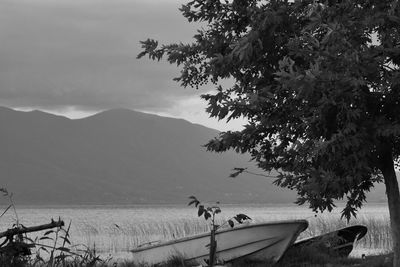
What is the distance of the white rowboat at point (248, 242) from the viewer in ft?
68.2

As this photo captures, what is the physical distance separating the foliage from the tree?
0.03 meters

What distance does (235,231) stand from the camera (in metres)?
20.8

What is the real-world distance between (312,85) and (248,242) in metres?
10.6

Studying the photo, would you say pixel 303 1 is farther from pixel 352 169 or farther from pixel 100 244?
pixel 100 244

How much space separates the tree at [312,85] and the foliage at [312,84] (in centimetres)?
3

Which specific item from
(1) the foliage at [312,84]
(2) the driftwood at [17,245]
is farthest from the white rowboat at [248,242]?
(2) the driftwood at [17,245]

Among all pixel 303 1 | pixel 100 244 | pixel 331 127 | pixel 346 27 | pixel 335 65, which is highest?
pixel 303 1

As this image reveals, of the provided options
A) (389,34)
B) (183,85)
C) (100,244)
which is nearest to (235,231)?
(183,85)

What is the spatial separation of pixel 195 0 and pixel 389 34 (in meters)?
5.87

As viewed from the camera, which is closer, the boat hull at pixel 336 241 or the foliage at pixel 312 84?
the foliage at pixel 312 84

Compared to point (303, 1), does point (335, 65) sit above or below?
below

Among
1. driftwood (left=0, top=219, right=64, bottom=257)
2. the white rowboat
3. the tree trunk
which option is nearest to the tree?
the tree trunk

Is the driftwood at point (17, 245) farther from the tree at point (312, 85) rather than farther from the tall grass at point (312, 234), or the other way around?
the tall grass at point (312, 234)

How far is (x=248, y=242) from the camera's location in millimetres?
20891
